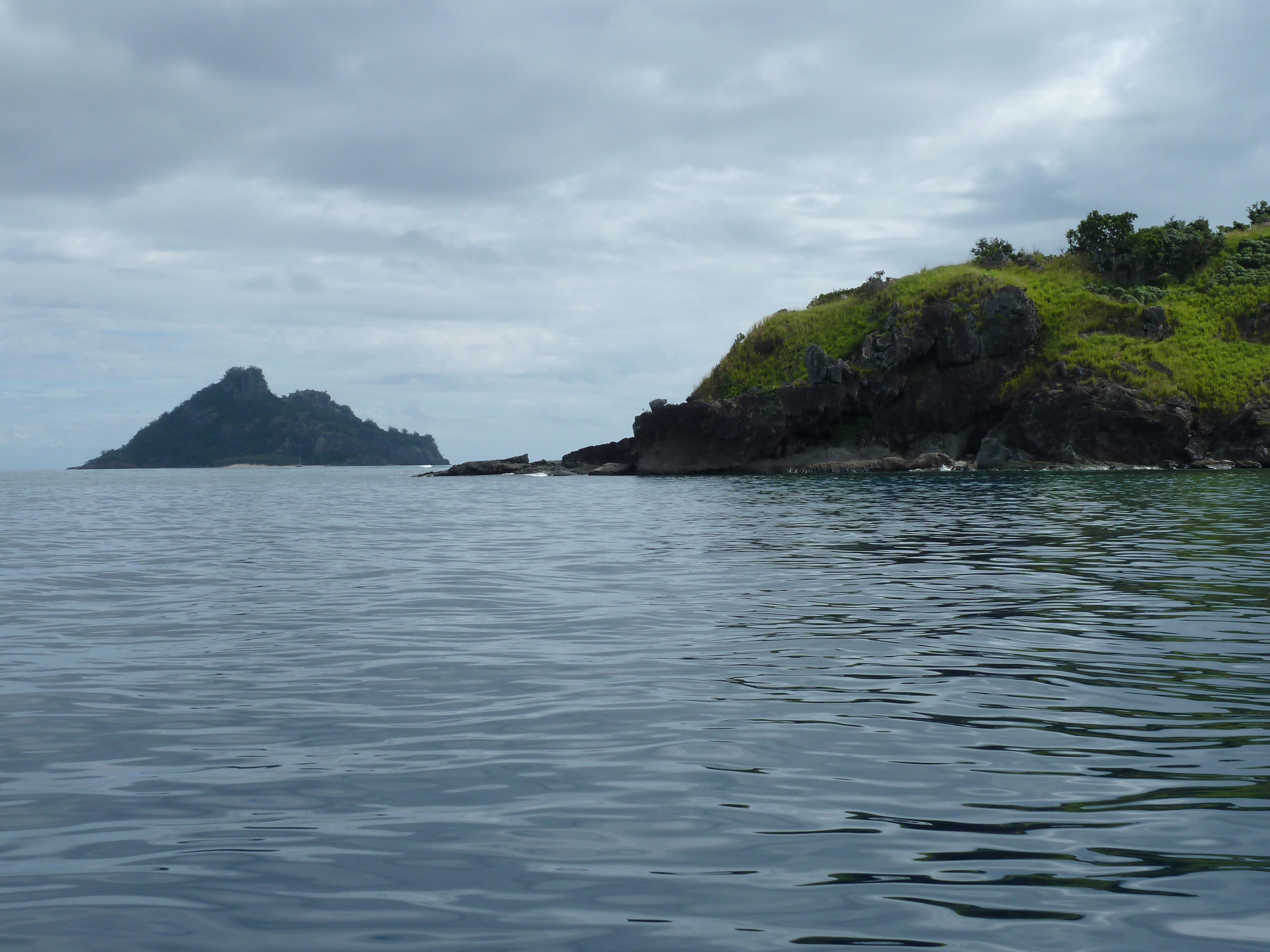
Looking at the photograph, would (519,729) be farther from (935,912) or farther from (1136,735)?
(1136,735)

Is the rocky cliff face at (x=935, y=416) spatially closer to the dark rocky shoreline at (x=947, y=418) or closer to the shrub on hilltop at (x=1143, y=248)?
the dark rocky shoreline at (x=947, y=418)

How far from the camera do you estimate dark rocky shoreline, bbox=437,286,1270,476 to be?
2606 inches

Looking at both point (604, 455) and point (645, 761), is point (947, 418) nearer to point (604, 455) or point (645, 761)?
point (604, 455)

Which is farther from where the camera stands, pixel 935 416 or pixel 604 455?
pixel 604 455

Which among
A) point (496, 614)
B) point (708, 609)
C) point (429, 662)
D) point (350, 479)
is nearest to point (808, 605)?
point (708, 609)

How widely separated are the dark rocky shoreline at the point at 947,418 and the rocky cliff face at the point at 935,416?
0.30 ft

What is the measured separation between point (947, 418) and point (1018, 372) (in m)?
6.26

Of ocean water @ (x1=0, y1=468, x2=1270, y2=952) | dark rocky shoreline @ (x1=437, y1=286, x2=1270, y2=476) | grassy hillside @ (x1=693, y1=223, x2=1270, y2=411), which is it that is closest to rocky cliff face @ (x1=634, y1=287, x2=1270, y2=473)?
dark rocky shoreline @ (x1=437, y1=286, x2=1270, y2=476)

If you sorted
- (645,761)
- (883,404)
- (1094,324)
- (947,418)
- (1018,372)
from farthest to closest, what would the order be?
(883,404) → (1094,324) → (947,418) → (1018,372) → (645,761)

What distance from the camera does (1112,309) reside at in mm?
76312

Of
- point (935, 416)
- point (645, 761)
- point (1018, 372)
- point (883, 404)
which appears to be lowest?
point (645, 761)

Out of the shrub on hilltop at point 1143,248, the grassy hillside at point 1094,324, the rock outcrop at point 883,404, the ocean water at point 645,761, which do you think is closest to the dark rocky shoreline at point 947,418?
the rock outcrop at point 883,404

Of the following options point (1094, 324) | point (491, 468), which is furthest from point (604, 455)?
point (1094, 324)

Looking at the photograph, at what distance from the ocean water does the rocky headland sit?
55.6 metres
